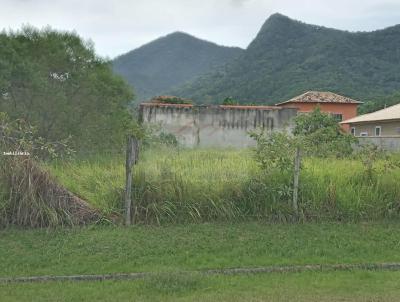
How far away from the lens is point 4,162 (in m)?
8.05

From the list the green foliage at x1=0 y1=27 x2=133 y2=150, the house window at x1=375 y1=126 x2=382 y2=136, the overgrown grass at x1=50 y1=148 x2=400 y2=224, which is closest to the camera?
the overgrown grass at x1=50 y1=148 x2=400 y2=224

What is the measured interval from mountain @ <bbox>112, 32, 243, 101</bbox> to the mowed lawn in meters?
61.7

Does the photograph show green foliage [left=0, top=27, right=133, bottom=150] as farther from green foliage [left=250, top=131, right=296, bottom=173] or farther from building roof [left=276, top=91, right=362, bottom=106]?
building roof [left=276, top=91, right=362, bottom=106]

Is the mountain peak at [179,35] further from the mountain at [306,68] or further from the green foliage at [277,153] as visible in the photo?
the green foliage at [277,153]

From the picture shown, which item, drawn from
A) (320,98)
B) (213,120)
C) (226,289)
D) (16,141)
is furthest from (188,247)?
(320,98)

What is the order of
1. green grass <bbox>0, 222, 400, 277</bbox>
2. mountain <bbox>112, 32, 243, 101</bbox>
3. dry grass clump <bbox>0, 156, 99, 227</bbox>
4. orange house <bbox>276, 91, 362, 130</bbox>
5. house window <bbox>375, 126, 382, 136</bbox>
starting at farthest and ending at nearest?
1. mountain <bbox>112, 32, 243, 101</bbox>
2. orange house <bbox>276, 91, 362, 130</bbox>
3. house window <bbox>375, 126, 382, 136</bbox>
4. dry grass clump <bbox>0, 156, 99, 227</bbox>
5. green grass <bbox>0, 222, 400, 277</bbox>

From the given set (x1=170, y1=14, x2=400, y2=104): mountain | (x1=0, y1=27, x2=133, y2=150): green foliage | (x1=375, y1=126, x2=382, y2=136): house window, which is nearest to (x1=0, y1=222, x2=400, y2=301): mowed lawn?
(x1=0, y1=27, x2=133, y2=150): green foliage

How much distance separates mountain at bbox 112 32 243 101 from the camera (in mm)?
73188

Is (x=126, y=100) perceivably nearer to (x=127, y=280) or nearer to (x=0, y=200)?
(x=0, y=200)

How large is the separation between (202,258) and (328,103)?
155ft

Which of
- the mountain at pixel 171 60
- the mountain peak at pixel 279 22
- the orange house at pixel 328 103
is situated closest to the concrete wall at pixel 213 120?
the orange house at pixel 328 103

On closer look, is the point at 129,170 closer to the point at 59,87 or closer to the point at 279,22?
the point at 59,87

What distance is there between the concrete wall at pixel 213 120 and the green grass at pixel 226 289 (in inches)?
740

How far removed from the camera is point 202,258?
6.73 m
